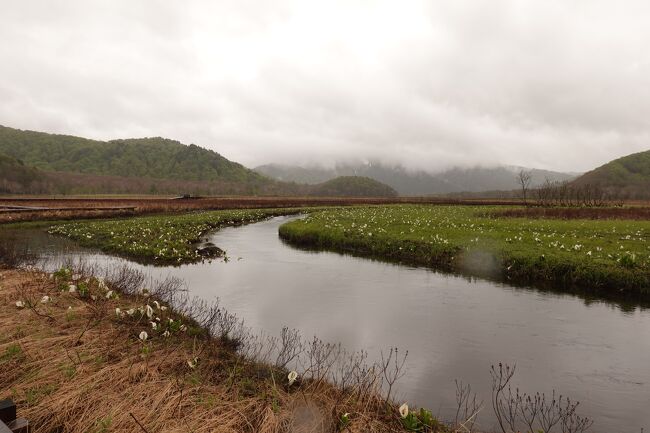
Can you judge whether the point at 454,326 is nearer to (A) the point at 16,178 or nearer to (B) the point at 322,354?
(B) the point at 322,354

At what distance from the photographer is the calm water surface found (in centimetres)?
813

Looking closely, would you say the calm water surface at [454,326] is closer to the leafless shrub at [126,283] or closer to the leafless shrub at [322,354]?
the leafless shrub at [322,354]

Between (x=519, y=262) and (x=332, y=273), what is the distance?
9.32m

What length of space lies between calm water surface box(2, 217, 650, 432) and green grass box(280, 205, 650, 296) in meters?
2.26

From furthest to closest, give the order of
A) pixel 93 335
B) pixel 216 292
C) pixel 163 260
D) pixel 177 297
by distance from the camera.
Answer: pixel 163 260 < pixel 216 292 < pixel 177 297 < pixel 93 335

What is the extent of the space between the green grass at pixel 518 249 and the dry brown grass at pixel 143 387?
14340mm

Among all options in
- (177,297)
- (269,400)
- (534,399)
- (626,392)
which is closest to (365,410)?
(269,400)

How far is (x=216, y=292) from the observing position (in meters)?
15.4

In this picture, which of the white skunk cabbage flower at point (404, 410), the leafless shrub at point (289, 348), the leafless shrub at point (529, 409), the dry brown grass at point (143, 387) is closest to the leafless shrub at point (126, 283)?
the dry brown grass at point (143, 387)

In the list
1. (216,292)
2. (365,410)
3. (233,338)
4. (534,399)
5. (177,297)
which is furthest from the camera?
(216,292)

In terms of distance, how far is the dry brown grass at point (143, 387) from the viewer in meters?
5.45

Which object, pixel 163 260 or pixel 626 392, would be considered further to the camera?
pixel 163 260

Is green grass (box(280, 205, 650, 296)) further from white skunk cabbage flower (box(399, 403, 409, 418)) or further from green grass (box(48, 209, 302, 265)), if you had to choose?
white skunk cabbage flower (box(399, 403, 409, 418))

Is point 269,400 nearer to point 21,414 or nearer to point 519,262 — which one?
point 21,414
